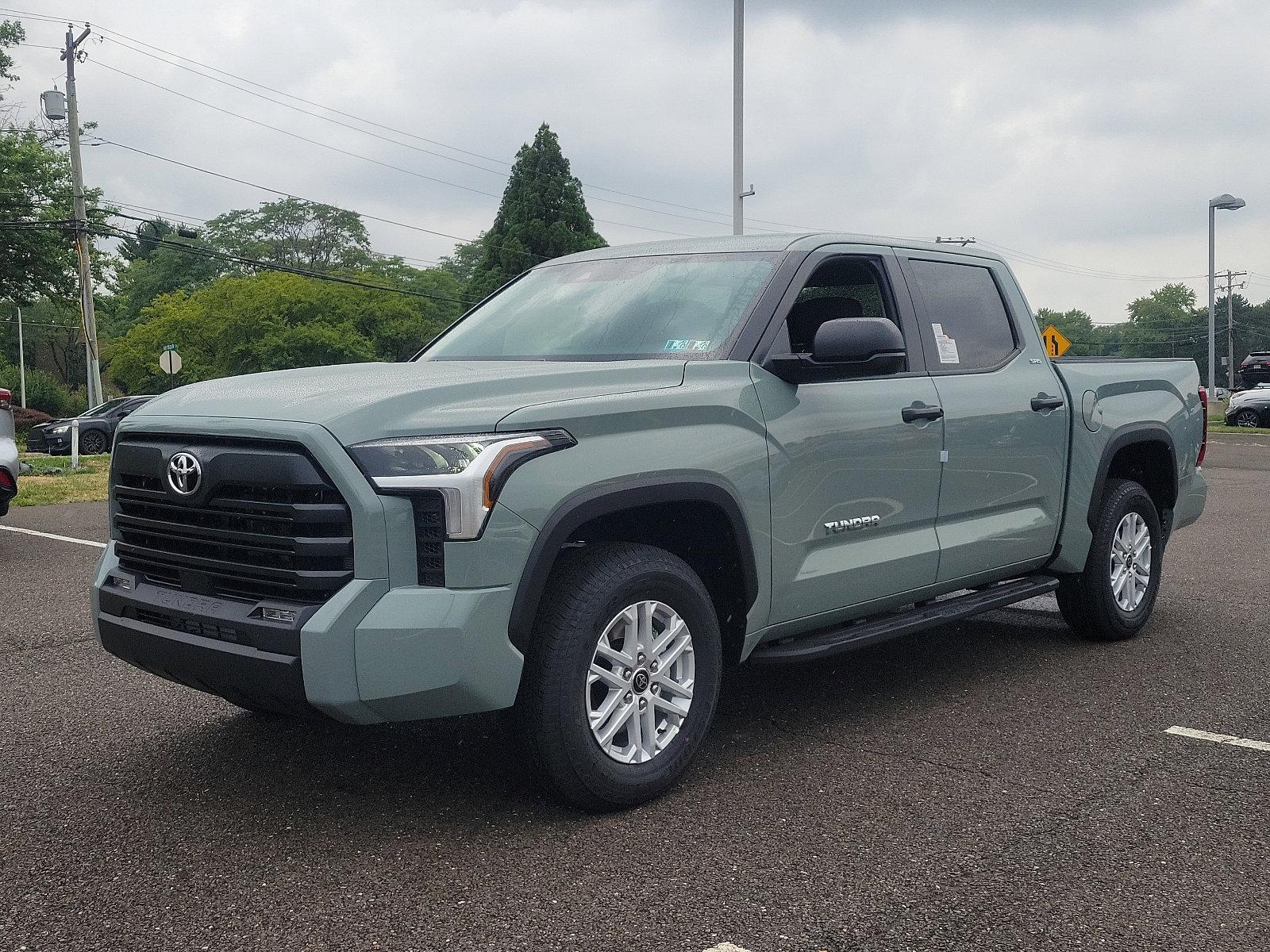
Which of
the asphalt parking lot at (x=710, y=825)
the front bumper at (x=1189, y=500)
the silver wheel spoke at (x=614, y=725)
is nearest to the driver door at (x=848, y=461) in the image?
→ the asphalt parking lot at (x=710, y=825)

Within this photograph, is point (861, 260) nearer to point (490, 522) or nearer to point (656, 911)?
point (490, 522)

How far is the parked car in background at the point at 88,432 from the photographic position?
28.8m

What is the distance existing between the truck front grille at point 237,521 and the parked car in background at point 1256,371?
4311 centimetres

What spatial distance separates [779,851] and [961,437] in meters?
2.14

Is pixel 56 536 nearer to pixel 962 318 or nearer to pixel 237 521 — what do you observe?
pixel 237 521

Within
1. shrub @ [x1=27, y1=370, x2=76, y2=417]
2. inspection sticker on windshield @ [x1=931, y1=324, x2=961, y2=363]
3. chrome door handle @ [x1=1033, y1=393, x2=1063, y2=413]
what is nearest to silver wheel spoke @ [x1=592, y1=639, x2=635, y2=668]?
inspection sticker on windshield @ [x1=931, y1=324, x2=961, y2=363]

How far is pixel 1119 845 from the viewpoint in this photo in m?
3.61

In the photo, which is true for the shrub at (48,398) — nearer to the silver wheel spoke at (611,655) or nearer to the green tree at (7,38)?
the green tree at (7,38)

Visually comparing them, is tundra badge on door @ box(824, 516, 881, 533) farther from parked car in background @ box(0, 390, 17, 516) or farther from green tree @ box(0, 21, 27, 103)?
green tree @ box(0, 21, 27, 103)

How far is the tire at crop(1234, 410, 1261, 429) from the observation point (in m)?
35.0

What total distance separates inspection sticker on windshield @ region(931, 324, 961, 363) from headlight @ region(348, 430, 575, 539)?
7.83ft

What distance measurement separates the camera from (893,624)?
480cm

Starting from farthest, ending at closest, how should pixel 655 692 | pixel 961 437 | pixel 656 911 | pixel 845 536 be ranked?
pixel 961 437
pixel 845 536
pixel 655 692
pixel 656 911

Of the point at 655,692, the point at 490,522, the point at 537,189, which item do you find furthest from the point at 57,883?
the point at 537,189
